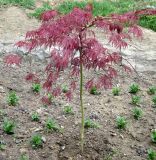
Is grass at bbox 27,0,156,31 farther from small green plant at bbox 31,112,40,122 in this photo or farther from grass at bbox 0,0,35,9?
small green plant at bbox 31,112,40,122

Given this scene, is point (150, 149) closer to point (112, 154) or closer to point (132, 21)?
point (112, 154)

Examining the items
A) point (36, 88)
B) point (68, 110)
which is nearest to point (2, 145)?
point (68, 110)

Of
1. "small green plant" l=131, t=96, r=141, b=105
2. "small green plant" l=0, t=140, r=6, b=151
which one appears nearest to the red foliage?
"small green plant" l=0, t=140, r=6, b=151

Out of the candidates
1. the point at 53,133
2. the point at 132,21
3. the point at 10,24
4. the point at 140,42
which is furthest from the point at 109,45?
the point at 132,21

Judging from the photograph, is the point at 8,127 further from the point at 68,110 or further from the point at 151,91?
the point at 151,91

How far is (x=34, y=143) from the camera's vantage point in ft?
17.3

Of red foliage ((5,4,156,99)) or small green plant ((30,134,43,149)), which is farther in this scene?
small green plant ((30,134,43,149))

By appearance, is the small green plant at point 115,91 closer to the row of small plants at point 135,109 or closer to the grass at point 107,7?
the row of small plants at point 135,109

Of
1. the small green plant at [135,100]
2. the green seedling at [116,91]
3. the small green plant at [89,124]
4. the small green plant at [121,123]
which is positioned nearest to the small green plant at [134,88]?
the green seedling at [116,91]

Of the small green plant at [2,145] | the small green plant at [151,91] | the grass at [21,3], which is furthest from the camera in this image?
the grass at [21,3]

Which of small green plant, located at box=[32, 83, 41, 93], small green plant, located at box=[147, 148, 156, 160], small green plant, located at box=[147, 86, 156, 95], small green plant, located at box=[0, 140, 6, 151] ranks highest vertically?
small green plant, located at box=[32, 83, 41, 93]

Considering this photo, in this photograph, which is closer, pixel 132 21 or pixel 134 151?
pixel 132 21

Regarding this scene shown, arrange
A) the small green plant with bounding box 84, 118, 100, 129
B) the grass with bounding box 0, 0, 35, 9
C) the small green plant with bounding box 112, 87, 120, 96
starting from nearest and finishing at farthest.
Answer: the small green plant with bounding box 84, 118, 100, 129 → the small green plant with bounding box 112, 87, 120, 96 → the grass with bounding box 0, 0, 35, 9

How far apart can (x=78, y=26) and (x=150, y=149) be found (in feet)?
6.19
